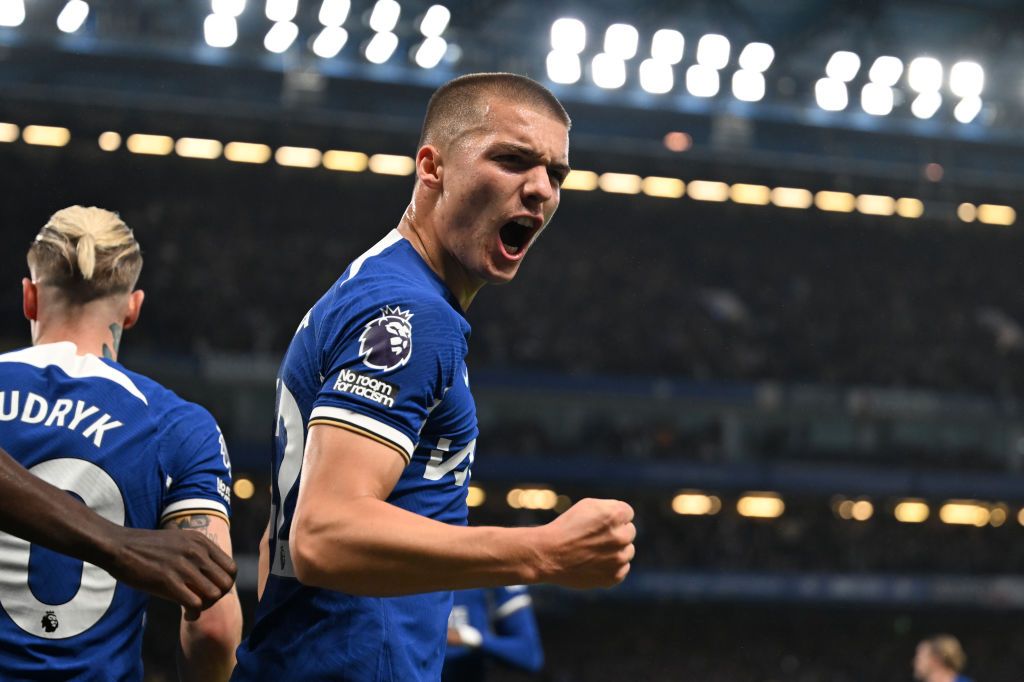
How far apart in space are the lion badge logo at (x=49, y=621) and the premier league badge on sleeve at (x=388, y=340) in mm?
1155

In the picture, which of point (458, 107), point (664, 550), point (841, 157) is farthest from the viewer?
point (841, 157)

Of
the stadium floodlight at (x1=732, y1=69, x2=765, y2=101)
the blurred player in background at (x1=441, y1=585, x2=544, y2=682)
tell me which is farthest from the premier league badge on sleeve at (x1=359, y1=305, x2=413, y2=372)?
the stadium floodlight at (x1=732, y1=69, x2=765, y2=101)

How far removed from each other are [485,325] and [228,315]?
602 centimetres

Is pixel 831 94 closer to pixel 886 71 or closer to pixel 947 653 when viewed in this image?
pixel 886 71

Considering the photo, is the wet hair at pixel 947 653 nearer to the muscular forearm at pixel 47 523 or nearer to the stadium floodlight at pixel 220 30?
the muscular forearm at pixel 47 523

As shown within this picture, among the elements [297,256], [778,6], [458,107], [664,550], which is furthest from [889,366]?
[458,107]

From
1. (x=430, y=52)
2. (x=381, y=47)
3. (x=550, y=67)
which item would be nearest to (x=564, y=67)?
(x=550, y=67)

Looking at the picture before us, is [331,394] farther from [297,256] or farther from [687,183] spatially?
[687,183]

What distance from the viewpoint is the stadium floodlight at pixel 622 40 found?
83.2 feet

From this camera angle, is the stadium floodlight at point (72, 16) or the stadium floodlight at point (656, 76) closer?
the stadium floodlight at point (72, 16)

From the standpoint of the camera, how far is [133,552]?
225 cm

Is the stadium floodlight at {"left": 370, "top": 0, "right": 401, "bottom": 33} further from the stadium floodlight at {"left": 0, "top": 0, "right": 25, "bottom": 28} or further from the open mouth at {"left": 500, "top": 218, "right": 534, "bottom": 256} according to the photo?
the open mouth at {"left": 500, "top": 218, "right": 534, "bottom": 256}

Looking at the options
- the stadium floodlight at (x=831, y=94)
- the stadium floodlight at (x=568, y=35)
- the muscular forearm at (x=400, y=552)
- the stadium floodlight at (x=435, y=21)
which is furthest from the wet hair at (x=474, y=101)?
the stadium floodlight at (x=831, y=94)

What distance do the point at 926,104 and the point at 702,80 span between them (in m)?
5.60
